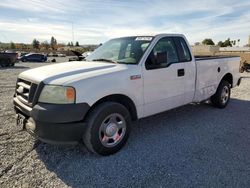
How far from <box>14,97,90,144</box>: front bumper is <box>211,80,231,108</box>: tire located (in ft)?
13.3

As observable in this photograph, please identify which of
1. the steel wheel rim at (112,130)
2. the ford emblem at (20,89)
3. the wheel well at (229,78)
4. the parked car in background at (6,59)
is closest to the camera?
the steel wheel rim at (112,130)

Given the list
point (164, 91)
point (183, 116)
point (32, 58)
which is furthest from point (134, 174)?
point (32, 58)

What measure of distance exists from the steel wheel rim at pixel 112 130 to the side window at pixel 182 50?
77.2 inches

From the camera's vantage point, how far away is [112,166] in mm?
3354

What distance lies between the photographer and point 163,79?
433 centimetres

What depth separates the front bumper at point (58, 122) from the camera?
311 cm

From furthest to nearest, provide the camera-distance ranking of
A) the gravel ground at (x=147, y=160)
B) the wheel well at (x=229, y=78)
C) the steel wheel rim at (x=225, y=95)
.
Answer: the wheel well at (x=229, y=78) < the steel wheel rim at (x=225, y=95) < the gravel ground at (x=147, y=160)

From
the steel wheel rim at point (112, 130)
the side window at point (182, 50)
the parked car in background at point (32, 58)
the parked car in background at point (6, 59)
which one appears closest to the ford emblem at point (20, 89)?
the steel wheel rim at point (112, 130)

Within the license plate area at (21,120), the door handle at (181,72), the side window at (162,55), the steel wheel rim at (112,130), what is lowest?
the steel wheel rim at (112,130)

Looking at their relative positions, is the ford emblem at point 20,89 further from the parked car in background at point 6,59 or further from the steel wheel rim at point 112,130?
the parked car in background at point 6,59

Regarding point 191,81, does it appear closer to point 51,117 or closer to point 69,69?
point 69,69

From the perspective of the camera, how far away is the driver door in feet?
13.4

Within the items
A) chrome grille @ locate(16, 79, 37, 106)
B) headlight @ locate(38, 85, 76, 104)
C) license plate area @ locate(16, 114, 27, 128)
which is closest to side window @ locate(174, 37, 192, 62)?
headlight @ locate(38, 85, 76, 104)

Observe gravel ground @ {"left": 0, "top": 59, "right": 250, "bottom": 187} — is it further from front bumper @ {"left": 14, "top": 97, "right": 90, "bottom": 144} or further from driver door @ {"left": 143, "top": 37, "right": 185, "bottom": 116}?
driver door @ {"left": 143, "top": 37, "right": 185, "bottom": 116}
